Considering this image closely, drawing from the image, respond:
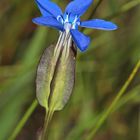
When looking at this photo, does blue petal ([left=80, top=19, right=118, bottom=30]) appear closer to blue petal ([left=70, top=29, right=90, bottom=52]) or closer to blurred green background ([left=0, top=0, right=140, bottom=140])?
blue petal ([left=70, top=29, right=90, bottom=52])

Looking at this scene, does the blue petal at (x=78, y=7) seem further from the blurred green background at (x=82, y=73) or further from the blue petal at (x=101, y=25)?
the blurred green background at (x=82, y=73)

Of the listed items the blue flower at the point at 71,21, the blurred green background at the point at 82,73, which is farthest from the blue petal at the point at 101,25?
the blurred green background at the point at 82,73

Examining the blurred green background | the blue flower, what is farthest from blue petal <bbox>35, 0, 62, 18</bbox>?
the blurred green background

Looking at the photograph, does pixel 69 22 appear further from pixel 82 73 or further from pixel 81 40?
pixel 82 73

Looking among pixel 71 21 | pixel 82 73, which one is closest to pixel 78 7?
pixel 71 21

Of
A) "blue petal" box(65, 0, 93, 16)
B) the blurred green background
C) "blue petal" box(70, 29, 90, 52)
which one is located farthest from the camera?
the blurred green background
